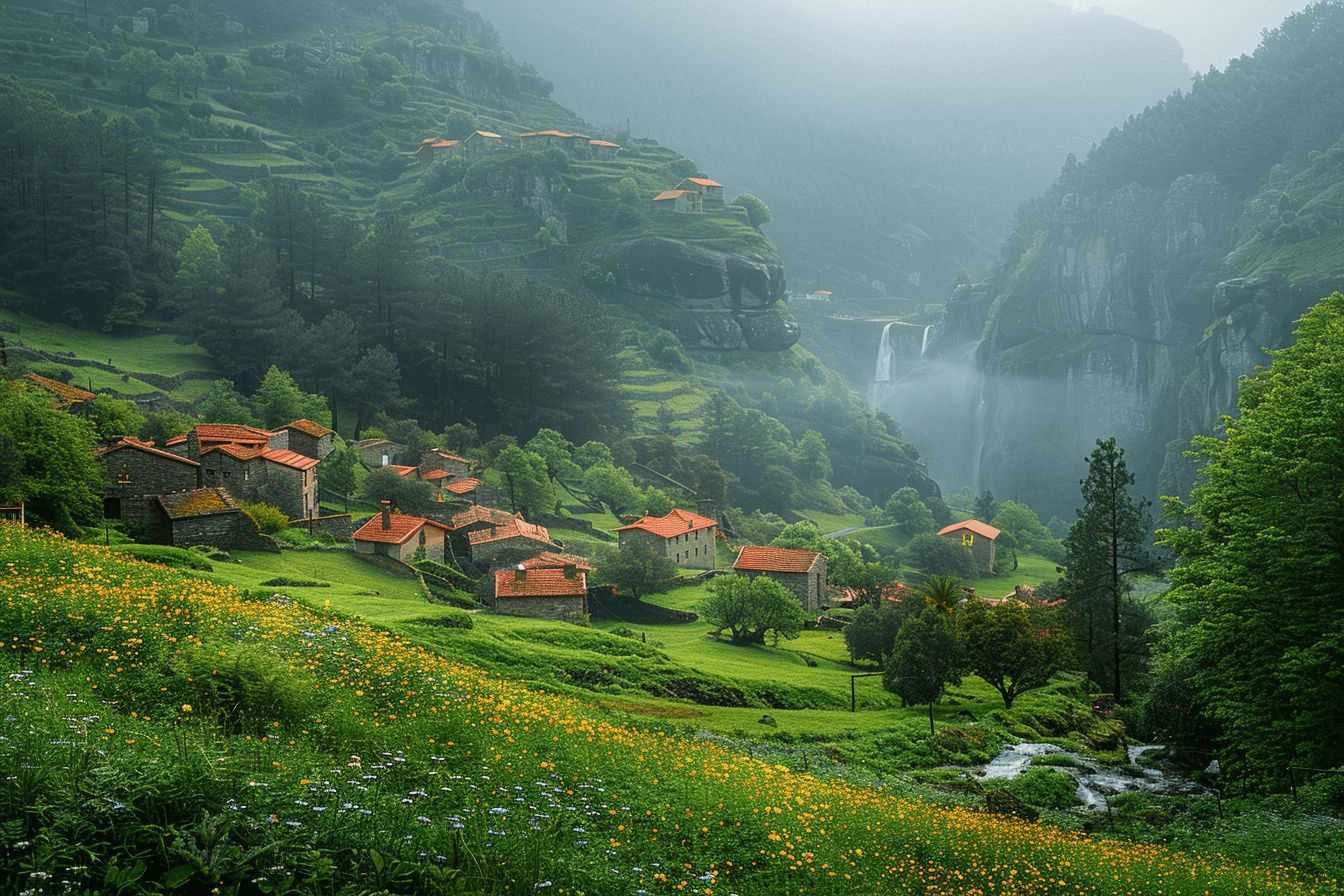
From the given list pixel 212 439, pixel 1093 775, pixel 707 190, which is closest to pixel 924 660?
pixel 1093 775

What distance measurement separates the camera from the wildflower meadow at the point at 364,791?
9.34 m

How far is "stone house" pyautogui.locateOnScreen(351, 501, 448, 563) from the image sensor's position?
5506cm

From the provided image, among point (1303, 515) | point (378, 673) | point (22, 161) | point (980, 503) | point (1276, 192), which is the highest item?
point (1276, 192)

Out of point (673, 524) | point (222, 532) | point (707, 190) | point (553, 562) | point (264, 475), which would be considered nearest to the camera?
point (222, 532)

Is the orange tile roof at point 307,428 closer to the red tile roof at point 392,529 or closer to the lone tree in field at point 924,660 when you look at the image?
the red tile roof at point 392,529

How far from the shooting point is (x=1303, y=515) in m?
24.9

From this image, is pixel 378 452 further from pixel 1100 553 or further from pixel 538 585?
pixel 1100 553

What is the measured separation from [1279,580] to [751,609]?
A: 113 feet

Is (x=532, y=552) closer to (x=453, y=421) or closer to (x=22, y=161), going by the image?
(x=453, y=421)

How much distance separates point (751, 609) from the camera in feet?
191

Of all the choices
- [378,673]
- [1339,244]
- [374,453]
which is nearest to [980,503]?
[1339,244]

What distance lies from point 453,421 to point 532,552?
4606 cm

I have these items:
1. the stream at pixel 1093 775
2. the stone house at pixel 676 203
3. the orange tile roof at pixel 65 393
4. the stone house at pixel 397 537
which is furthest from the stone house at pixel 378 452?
the stone house at pixel 676 203

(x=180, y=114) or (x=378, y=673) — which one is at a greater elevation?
(x=180, y=114)
